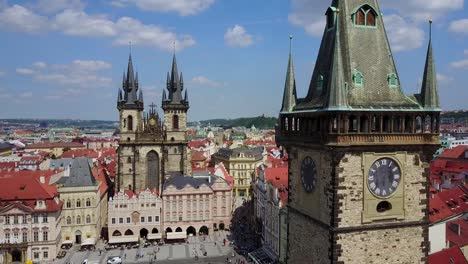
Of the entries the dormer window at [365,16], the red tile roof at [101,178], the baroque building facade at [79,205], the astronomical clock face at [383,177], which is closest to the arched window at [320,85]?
the dormer window at [365,16]

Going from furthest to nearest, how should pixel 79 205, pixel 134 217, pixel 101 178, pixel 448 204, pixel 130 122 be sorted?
pixel 130 122
pixel 101 178
pixel 134 217
pixel 79 205
pixel 448 204

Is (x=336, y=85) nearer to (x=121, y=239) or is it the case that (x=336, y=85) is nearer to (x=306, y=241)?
(x=306, y=241)

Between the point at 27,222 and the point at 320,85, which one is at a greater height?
the point at 320,85

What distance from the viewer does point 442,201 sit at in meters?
50.8

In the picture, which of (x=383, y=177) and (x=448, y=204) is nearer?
(x=383, y=177)

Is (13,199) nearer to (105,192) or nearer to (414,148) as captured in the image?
(105,192)

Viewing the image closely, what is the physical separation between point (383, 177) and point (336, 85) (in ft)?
13.1

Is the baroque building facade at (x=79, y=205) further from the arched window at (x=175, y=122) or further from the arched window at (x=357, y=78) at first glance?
the arched window at (x=357, y=78)

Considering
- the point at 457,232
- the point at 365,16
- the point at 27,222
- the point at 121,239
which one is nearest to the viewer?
the point at 365,16

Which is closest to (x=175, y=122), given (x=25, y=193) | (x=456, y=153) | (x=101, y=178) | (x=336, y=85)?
(x=101, y=178)

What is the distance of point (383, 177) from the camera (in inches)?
671

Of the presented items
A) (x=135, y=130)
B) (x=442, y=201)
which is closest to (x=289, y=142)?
(x=442, y=201)

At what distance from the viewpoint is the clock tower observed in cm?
1639

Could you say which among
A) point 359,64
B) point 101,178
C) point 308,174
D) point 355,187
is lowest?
point 101,178
